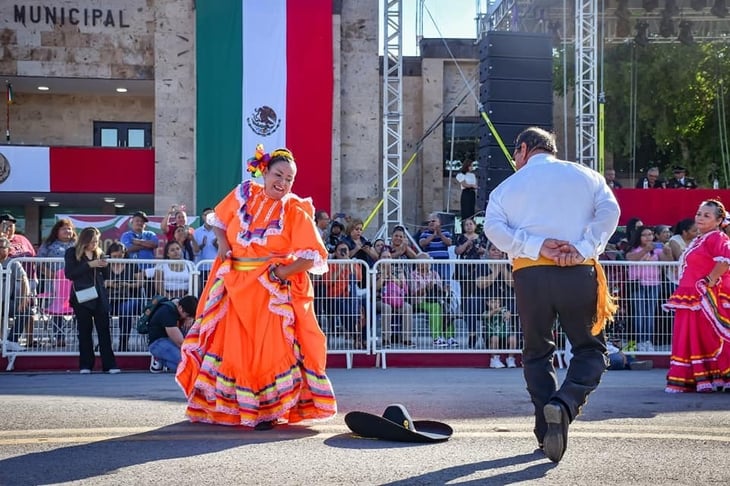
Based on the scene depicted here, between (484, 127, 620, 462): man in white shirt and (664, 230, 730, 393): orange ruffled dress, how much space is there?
3934mm

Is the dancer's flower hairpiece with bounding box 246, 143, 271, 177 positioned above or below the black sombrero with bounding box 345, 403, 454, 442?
above

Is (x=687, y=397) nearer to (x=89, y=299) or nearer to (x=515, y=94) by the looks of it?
(x=89, y=299)

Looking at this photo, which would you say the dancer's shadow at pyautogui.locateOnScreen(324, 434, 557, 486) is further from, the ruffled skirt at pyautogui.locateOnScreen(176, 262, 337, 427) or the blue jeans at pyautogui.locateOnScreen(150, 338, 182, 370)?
Answer: the blue jeans at pyautogui.locateOnScreen(150, 338, 182, 370)

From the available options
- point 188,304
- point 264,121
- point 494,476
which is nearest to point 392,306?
point 188,304

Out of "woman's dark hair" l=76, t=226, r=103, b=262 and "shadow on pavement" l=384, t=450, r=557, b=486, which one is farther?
"woman's dark hair" l=76, t=226, r=103, b=262

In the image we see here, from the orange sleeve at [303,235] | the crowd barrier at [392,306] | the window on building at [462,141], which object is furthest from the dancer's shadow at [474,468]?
the window on building at [462,141]

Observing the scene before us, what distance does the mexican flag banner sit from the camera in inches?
763

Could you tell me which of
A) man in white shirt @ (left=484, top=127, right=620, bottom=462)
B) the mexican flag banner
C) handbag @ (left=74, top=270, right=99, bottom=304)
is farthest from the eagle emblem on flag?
man in white shirt @ (left=484, top=127, right=620, bottom=462)

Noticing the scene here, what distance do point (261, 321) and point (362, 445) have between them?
1.30 m

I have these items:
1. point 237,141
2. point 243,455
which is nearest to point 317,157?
point 237,141

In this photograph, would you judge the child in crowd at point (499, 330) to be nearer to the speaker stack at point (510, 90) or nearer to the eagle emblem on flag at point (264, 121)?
the speaker stack at point (510, 90)

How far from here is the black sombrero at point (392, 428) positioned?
582 cm

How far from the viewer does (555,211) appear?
548 cm

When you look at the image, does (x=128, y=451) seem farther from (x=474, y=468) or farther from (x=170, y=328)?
(x=170, y=328)
